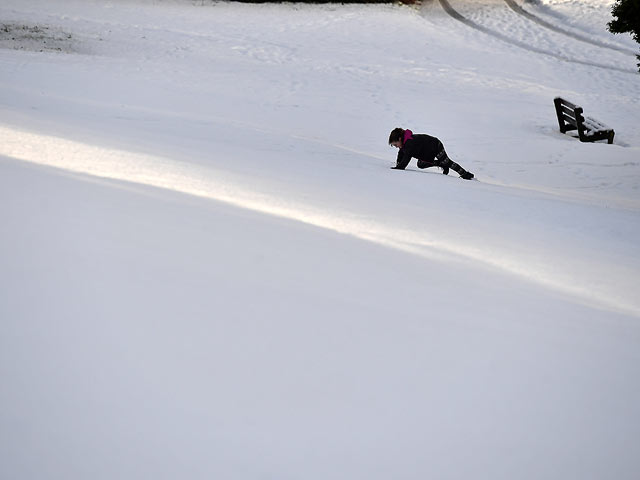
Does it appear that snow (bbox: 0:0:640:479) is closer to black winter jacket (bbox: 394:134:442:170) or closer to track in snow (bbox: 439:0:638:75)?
black winter jacket (bbox: 394:134:442:170)

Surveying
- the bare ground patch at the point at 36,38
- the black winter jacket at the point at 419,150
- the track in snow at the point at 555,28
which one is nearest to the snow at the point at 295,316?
the black winter jacket at the point at 419,150

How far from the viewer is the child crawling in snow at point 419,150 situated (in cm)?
686

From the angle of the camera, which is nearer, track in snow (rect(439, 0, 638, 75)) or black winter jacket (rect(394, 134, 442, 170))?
black winter jacket (rect(394, 134, 442, 170))

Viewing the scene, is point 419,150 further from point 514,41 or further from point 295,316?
point 514,41

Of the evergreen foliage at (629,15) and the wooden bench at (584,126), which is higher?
the evergreen foliage at (629,15)

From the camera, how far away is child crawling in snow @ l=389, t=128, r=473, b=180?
6.86 m

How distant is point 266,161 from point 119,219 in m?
2.94

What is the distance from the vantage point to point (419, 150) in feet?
23.1

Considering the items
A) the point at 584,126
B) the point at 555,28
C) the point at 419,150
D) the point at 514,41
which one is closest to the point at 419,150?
the point at 419,150

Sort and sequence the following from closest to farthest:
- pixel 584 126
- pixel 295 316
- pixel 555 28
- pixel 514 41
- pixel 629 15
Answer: pixel 295 316 < pixel 629 15 < pixel 584 126 < pixel 514 41 < pixel 555 28

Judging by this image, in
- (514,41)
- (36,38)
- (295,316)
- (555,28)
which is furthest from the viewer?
(555,28)

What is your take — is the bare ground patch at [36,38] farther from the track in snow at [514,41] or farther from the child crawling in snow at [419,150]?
the track in snow at [514,41]

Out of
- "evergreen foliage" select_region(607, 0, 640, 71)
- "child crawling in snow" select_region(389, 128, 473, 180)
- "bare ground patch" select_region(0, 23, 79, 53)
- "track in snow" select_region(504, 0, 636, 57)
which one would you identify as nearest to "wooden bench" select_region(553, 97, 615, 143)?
"evergreen foliage" select_region(607, 0, 640, 71)

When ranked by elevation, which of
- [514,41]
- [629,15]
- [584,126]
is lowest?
[584,126]
